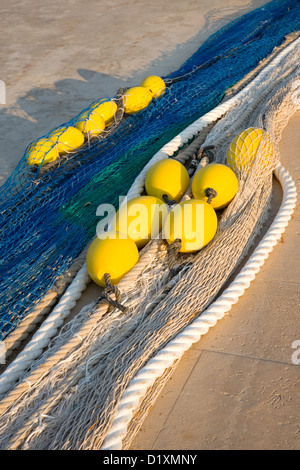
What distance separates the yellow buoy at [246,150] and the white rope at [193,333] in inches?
12.1

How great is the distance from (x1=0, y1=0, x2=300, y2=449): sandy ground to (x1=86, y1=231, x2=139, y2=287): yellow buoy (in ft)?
1.75

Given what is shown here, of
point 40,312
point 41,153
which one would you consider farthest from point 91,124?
point 40,312

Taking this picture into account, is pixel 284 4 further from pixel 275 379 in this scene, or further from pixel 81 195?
pixel 275 379

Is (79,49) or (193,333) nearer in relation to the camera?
(193,333)

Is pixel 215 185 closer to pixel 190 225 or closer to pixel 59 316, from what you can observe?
pixel 190 225

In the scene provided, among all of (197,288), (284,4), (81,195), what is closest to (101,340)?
(197,288)

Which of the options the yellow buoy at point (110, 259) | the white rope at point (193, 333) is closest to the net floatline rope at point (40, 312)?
the yellow buoy at point (110, 259)

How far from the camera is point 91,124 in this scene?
3.84 meters

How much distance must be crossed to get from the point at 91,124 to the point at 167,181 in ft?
3.76

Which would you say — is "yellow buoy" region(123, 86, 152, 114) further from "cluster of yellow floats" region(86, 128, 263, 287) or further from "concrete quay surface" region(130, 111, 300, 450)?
"concrete quay surface" region(130, 111, 300, 450)

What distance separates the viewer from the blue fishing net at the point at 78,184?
267cm

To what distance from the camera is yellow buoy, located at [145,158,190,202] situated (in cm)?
296

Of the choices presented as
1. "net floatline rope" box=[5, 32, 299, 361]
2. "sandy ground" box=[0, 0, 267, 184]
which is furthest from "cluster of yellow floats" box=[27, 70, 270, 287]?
"sandy ground" box=[0, 0, 267, 184]
